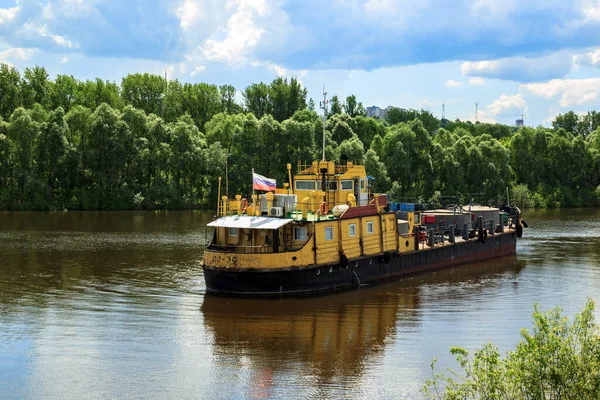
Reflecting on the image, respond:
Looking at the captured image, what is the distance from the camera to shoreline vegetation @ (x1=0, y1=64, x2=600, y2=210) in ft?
292

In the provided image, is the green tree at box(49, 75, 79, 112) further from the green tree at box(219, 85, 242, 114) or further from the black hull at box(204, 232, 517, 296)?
the black hull at box(204, 232, 517, 296)

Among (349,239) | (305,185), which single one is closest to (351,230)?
(349,239)

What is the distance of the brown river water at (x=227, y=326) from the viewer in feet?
70.5

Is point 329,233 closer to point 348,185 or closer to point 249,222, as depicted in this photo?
point 249,222

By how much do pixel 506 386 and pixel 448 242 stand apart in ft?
103

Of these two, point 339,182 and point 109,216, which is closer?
point 339,182

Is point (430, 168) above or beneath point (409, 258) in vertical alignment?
above

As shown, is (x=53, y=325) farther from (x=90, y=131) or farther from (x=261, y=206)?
(x=90, y=131)

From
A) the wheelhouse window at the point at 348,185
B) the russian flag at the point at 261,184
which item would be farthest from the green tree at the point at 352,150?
the russian flag at the point at 261,184

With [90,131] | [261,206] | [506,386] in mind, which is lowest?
[506,386]

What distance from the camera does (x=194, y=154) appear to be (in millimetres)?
92125

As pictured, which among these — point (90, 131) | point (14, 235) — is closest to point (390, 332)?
point (14, 235)

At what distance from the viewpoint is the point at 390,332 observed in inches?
1106

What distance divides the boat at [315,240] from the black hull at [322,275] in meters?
0.05
